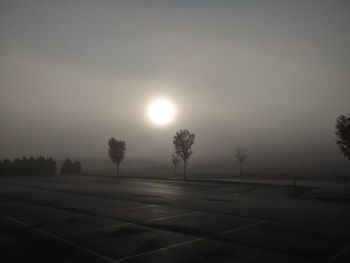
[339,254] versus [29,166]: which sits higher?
[29,166]

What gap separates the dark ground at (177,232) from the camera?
10.5 m

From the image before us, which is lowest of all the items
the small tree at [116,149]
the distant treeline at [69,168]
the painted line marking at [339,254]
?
the painted line marking at [339,254]

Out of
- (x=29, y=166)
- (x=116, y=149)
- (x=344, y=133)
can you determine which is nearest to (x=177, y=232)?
(x=344, y=133)

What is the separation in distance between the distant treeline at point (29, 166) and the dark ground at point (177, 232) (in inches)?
1846

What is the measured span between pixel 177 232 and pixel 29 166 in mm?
60502

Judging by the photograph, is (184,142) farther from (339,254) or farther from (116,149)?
(339,254)

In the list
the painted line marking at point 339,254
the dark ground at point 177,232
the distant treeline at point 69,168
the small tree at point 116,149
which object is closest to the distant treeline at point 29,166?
the distant treeline at point 69,168

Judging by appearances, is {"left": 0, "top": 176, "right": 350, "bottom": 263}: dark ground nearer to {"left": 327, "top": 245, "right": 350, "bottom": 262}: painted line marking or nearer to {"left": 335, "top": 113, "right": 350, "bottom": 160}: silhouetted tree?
{"left": 327, "top": 245, "right": 350, "bottom": 262}: painted line marking

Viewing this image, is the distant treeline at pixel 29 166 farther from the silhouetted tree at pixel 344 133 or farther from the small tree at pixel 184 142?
the silhouetted tree at pixel 344 133

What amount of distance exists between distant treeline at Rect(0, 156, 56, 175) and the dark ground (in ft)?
154

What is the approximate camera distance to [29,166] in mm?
66188

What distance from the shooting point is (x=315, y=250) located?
10.9 metres

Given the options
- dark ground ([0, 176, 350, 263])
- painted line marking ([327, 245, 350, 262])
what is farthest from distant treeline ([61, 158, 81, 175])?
painted line marking ([327, 245, 350, 262])

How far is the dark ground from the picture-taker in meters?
10.5
